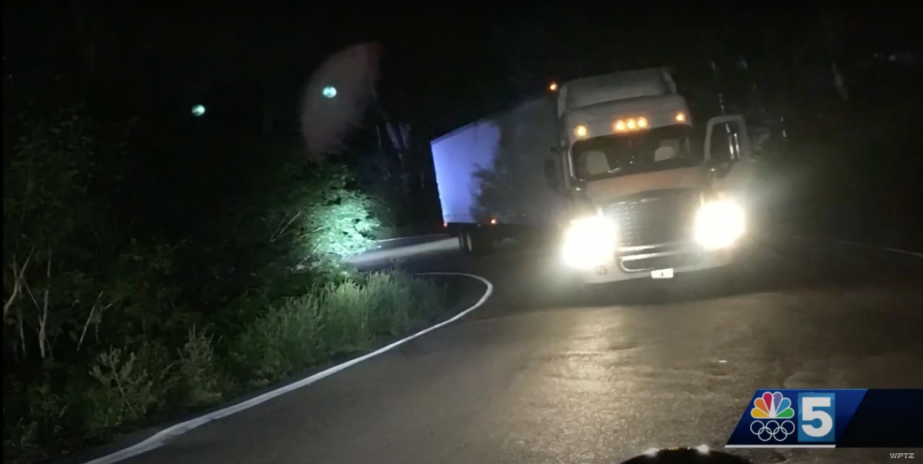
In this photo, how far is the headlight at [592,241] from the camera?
15.6 meters

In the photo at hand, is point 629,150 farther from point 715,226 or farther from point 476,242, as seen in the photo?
point 476,242

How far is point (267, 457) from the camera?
741 centimetres

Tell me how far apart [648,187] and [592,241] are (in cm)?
128

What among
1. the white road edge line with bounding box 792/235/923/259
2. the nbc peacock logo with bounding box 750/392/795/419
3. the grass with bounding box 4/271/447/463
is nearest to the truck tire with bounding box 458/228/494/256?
the white road edge line with bounding box 792/235/923/259

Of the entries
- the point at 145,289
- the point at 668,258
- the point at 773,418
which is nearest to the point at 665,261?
the point at 668,258

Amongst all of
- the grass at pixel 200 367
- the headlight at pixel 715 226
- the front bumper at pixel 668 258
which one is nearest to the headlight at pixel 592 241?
the front bumper at pixel 668 258

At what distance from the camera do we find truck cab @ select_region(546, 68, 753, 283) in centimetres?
1541

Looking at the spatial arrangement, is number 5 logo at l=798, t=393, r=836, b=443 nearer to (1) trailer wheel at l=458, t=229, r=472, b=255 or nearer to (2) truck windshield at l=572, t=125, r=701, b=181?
(2) truck windshield at l=572, t=125, r=701, b=181

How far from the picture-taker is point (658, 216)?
15445 mm

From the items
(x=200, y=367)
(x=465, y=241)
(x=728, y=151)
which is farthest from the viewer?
(x=465, y=241)

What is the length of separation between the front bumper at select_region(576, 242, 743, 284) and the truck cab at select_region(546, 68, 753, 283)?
16mm

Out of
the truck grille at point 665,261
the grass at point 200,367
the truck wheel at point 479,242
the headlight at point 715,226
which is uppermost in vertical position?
the truck wheel at point 479,242

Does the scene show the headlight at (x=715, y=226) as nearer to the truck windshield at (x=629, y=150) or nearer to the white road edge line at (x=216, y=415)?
the truck windshield at (x=629, y=150)

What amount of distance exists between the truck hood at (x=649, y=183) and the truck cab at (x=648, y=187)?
17 millimetres
